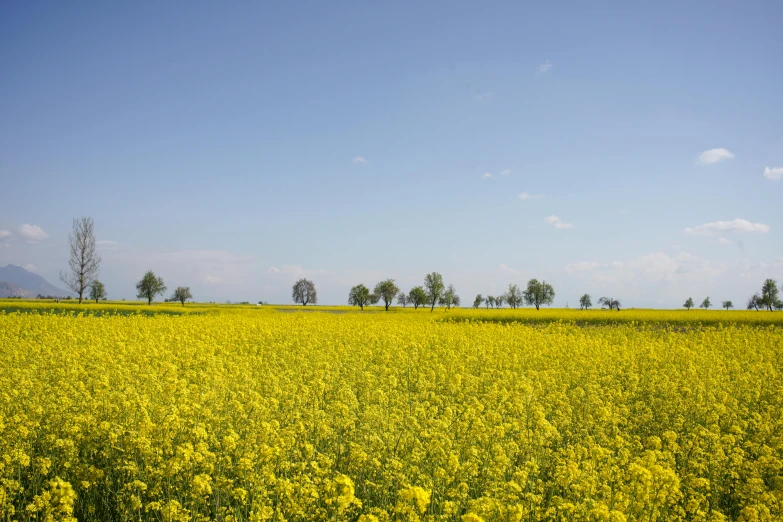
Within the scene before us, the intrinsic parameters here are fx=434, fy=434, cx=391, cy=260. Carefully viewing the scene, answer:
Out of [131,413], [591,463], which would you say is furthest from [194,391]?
[591,463]

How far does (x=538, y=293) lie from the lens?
97.8 meters

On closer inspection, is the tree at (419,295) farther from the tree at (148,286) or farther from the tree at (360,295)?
the tree at (148,286)

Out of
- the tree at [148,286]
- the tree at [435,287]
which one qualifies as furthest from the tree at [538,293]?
the tree at [148,286]

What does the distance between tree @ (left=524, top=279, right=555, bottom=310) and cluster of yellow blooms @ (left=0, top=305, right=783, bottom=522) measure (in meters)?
87.5

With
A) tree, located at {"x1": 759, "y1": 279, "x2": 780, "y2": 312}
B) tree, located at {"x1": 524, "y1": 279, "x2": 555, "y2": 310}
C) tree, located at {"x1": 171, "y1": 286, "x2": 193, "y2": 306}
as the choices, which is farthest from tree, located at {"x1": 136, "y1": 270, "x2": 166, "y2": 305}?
tree, located at {"x1": 759, "y1": 279, "x2": 780, "y2": 312}

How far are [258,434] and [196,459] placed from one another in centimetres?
107

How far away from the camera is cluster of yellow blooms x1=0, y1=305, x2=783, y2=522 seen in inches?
185

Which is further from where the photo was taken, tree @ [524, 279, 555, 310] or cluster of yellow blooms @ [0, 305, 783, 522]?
tree @ [524, 279, 555, 310]

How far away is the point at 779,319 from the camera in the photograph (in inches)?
1404

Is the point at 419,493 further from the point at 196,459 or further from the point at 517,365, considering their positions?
the point at 517,365

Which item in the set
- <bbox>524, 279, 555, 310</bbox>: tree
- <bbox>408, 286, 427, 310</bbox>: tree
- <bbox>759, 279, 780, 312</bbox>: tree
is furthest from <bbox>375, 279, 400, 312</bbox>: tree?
<bbox>759, 279, 780, 312</bbox>: tree

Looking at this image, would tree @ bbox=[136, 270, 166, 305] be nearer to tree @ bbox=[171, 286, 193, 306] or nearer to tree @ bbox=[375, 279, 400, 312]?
tree @ bbox=[171, 286, 193, 306]

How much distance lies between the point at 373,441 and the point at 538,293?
321ft

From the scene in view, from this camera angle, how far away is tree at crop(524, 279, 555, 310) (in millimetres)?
97688
